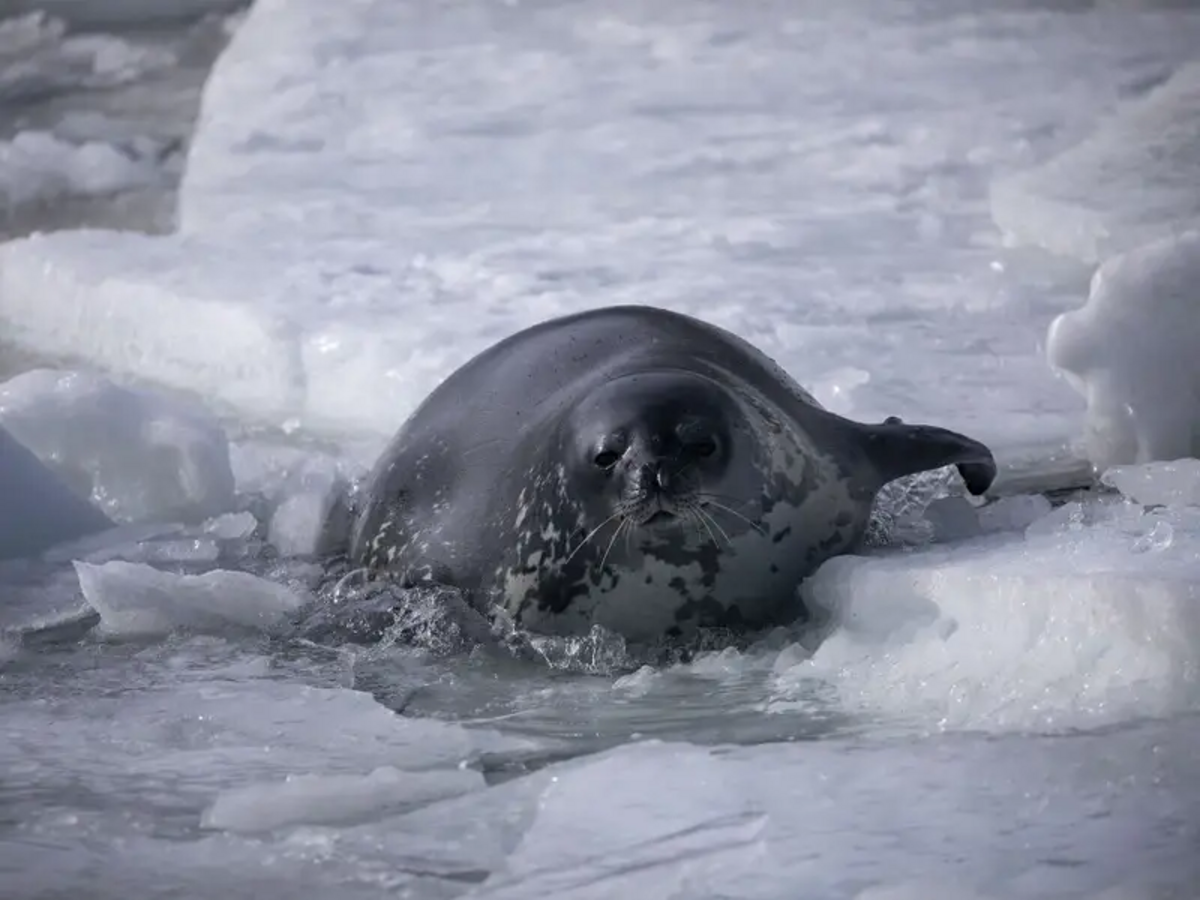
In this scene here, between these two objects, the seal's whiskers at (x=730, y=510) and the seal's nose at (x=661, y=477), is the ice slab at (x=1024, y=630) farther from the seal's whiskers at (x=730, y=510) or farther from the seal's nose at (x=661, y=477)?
the seal's nose at (x=661, y=477)

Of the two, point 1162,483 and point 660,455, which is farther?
point 1162,483

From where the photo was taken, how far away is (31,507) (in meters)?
4.37

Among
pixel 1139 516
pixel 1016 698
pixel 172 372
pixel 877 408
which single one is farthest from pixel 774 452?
pixel 172 372

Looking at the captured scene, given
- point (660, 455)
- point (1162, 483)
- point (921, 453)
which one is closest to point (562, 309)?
point (921, 453)

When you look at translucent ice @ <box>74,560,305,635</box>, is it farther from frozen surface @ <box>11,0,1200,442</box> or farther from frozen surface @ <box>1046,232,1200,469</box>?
frozen surface @ <box>1046,232,1200,469</box>

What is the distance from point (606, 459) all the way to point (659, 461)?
141 millimetres

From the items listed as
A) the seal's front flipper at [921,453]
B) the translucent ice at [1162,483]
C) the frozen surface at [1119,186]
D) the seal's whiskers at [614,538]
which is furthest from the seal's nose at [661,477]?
the frozen surface at [1119,186]

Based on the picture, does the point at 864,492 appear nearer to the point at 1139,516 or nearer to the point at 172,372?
the point at 1139,516

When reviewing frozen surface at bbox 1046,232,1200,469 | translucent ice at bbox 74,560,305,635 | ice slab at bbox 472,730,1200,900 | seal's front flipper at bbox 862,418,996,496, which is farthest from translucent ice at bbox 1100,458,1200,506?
translucent ice at bbox 74,560,305,635

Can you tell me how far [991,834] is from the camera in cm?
197

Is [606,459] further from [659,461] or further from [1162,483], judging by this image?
[1162,483]

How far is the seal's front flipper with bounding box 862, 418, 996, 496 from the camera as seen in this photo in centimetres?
353

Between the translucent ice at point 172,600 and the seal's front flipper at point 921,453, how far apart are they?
4.05 ft

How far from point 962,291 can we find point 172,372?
2934mm
